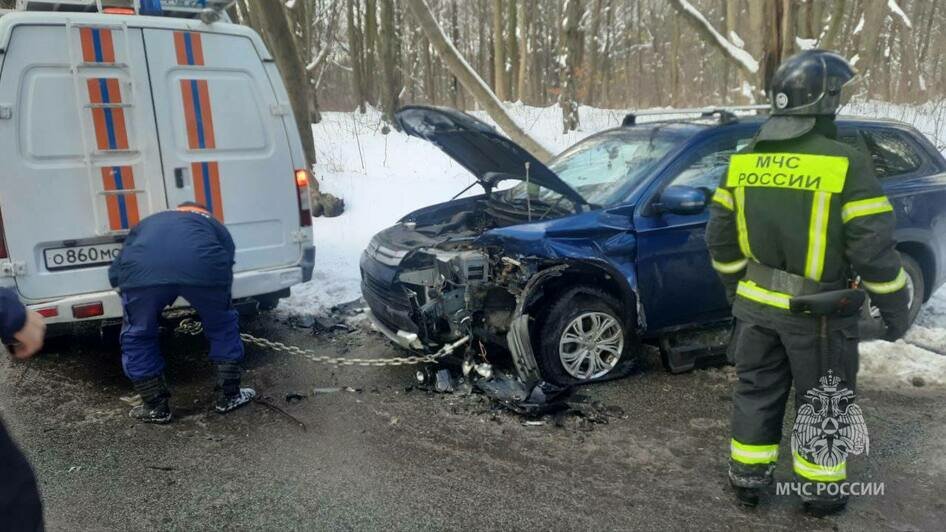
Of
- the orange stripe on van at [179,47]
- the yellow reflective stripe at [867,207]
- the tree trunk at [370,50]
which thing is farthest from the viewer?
the tree trunk at [370,50]

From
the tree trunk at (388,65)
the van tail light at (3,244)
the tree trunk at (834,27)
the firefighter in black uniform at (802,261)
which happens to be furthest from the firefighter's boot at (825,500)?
the tree trunk at (388,65)

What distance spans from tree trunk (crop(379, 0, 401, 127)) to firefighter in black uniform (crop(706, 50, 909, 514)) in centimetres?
1345

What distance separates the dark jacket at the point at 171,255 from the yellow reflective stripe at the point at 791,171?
2915 millimetres

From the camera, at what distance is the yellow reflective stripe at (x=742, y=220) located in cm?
295

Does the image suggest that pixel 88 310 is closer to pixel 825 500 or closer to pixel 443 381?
pixel 443 381

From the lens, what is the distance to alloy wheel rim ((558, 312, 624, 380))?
→ 4363 millimetres

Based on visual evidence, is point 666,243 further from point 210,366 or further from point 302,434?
point 210,366

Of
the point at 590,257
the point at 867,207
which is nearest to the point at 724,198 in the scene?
the point at 867,207

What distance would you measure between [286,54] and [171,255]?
18.3ft

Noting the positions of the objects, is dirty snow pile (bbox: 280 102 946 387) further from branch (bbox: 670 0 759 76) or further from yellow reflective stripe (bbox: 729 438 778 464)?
branch (bbox: 670 0 759 76)

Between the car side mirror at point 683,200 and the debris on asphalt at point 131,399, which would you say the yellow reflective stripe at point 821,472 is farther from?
the debris on asphalt at point 131,399

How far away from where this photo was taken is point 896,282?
273 cm

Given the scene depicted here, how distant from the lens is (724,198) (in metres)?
3.05

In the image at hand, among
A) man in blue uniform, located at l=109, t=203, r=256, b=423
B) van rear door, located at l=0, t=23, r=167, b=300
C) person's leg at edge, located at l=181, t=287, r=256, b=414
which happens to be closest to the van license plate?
van rear door, located at l=0, t=23, r=167, b=300
